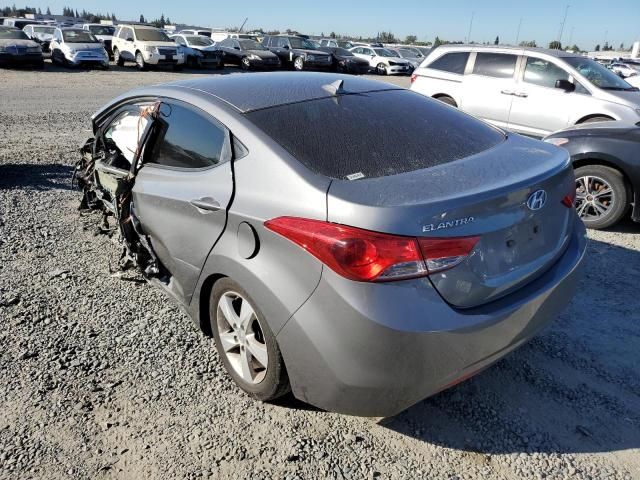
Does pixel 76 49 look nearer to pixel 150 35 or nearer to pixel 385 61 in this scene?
pixel 150 35

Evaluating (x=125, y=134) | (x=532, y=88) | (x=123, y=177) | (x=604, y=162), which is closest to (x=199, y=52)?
(x=532, y=88)

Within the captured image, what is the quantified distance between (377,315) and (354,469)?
808mm

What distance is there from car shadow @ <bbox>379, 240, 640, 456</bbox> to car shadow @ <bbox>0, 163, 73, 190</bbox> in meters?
5.28

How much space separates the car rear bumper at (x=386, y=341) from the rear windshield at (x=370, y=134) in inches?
23.4

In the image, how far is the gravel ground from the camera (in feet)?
8.05

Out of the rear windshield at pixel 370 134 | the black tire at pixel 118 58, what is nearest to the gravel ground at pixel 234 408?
the rear windshield at pixel 370 134

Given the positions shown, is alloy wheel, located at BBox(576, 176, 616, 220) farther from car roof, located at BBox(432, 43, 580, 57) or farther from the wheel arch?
car roof, located at BBox(432, 43, 580, 57)

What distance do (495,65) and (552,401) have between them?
25.0 ft

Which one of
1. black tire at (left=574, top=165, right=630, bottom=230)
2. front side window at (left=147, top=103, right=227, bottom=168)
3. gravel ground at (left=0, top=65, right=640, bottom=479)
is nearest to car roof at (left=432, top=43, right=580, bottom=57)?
black tire at (left=574, top=165, right=630, bottom=230)

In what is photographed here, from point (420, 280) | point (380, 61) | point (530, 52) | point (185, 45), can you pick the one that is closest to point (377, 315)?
point (420, 280)

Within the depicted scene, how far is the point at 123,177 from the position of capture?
3816mm

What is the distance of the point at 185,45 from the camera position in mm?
25750

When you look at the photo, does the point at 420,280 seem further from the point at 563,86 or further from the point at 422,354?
the point at 563,86

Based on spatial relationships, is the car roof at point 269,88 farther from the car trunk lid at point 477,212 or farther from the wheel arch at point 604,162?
the wheel arch at point 604,162
